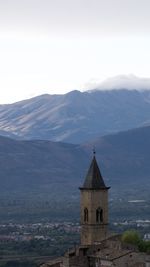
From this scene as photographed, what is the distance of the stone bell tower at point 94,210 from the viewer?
82.1 metres

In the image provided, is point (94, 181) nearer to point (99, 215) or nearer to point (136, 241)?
point (99, 215)

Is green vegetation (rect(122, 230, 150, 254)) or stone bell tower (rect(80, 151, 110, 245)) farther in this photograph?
stone bell tower (rect(80, 151, 110, 245))

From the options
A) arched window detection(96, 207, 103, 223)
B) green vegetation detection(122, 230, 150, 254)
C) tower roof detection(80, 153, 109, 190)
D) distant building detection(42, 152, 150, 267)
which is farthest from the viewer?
arched window detection(96, 207, 103, 223)

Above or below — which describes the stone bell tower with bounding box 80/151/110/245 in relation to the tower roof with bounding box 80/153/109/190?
below

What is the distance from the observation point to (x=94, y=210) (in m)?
82.2

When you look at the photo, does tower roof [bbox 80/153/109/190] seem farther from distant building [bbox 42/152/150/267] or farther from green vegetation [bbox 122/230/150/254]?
green vegetation [bbox 122/230/150/254]

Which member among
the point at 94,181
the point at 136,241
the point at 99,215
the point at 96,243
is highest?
the point at 94,181

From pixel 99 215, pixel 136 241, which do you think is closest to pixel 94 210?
pixel 99 215

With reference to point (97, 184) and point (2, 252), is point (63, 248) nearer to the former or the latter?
point (2, 252)

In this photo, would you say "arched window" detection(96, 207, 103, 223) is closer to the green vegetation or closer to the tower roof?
the tower roof

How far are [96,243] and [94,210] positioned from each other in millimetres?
4308

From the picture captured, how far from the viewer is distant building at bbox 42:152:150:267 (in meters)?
71.5

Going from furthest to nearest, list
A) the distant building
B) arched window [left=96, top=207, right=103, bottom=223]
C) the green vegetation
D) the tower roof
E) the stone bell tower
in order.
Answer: arched window [left=96, top=207, right=103, bottom=223] → the tower roof → the stone bell tower → the green vegetation → the distant building

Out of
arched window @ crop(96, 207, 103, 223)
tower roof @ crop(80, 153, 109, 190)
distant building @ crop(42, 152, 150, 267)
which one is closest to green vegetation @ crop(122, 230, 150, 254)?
distant building @ crop(42, 152, 150, 267)
